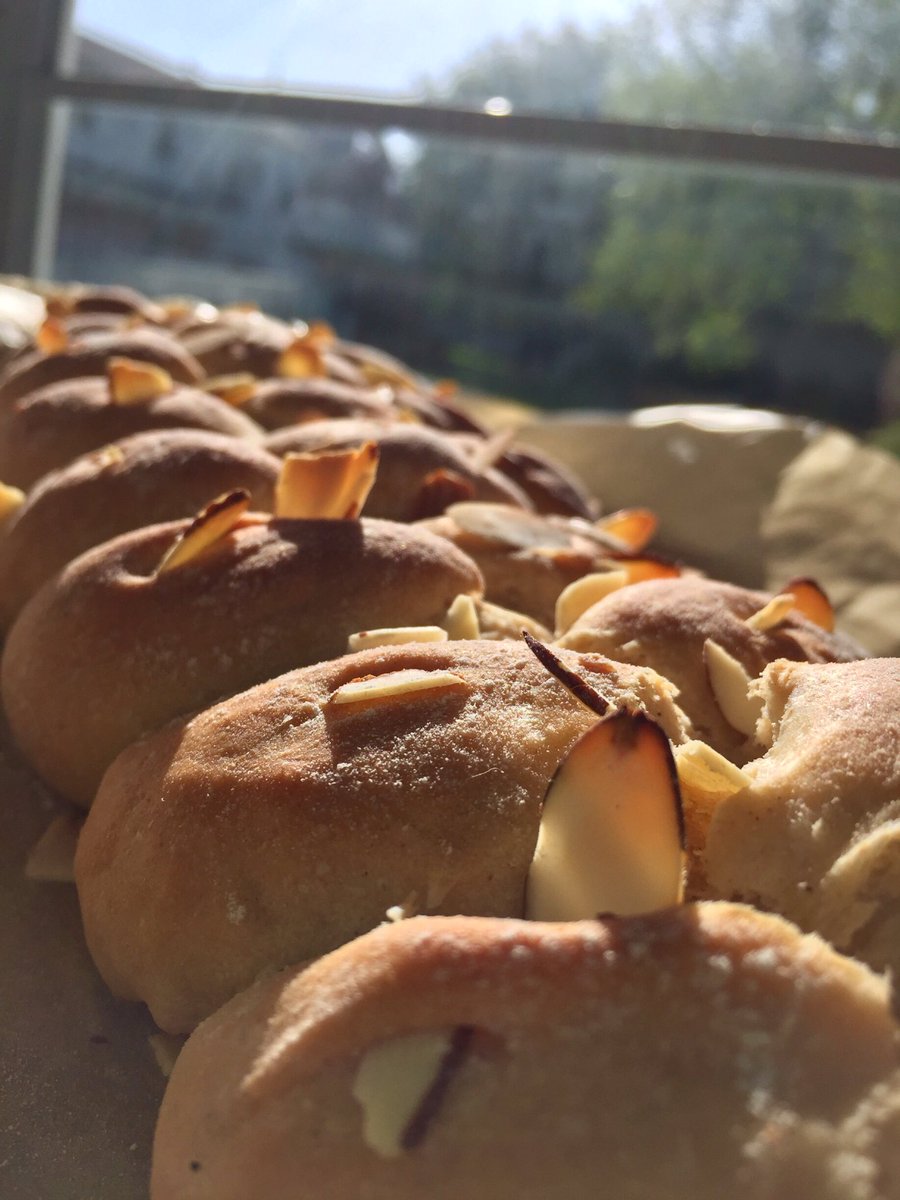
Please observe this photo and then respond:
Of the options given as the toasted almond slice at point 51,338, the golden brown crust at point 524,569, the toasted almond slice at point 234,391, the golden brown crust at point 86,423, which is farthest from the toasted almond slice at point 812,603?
the toasted almond slice at point 51,338

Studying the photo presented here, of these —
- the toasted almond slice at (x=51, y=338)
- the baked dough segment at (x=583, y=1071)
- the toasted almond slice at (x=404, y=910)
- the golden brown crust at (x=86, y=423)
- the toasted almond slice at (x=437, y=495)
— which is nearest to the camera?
the baked dough segment at (x=583, y=1071)

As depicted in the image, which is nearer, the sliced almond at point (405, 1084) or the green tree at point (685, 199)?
the sliced almond at point (405, 1084)

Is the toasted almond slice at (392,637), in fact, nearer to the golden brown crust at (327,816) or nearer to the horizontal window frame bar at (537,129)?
the golden brown crust at (327,816)

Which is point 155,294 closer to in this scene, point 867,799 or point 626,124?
point 626,124

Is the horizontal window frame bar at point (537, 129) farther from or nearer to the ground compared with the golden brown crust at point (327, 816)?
farther from the ground

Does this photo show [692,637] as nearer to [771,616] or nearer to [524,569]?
[771,616]

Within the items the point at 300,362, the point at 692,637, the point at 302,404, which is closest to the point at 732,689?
the point at 692,637

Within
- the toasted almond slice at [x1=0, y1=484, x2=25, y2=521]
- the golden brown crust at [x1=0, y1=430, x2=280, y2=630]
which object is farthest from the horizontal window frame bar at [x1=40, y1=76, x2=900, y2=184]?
the toasted almond slice at [x1=0, y1=484, x2=25, y2=521]

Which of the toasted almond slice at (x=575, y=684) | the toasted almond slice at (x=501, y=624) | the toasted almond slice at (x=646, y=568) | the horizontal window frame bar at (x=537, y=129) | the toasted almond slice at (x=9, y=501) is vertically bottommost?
the toasted almond slice at (x=9, y=501)
